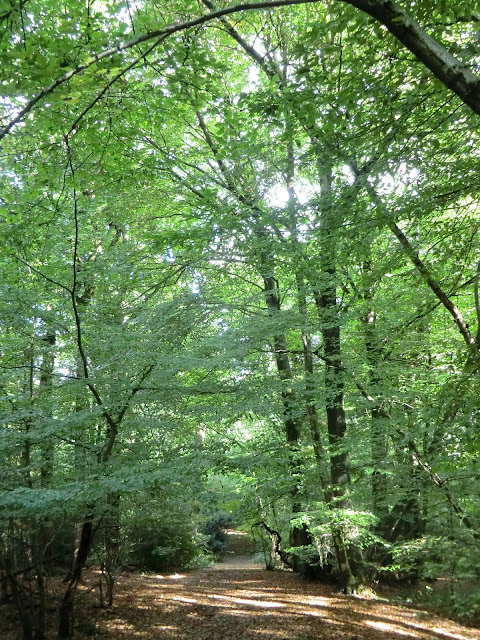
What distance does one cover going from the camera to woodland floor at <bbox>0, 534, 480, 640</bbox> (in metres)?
6.37

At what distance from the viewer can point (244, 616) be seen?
738 centimetres

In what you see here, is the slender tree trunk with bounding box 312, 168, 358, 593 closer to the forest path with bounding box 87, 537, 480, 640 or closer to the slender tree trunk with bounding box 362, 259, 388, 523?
the slender tree trunk with bounding box 362, 259, 388, 523

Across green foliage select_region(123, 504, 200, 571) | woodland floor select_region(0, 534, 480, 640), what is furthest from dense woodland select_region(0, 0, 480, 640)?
green foliage select_region(123, 504, 200, 571)

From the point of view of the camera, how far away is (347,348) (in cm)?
889

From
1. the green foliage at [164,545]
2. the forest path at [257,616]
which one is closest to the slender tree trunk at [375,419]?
the forest path at [257,616]

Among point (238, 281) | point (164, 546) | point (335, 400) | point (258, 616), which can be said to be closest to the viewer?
point (258, 616)

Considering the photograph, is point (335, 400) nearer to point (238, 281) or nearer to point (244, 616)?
point (238, 281)

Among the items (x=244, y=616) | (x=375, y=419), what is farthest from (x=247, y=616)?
(x=375, y=419)

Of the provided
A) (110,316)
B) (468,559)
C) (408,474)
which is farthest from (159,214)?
(468,559)

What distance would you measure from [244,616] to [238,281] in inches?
262

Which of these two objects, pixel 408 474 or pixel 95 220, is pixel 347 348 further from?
pixel 95 220

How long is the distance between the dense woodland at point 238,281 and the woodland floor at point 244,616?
0.54 m

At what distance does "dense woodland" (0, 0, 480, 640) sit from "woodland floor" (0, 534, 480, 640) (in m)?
A: 0.54

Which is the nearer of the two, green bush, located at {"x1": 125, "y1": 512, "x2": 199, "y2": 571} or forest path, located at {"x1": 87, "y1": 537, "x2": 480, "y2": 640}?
forest path, located at {"x1": 87, "y1": 537, "x2": 480, "y2": 640}
